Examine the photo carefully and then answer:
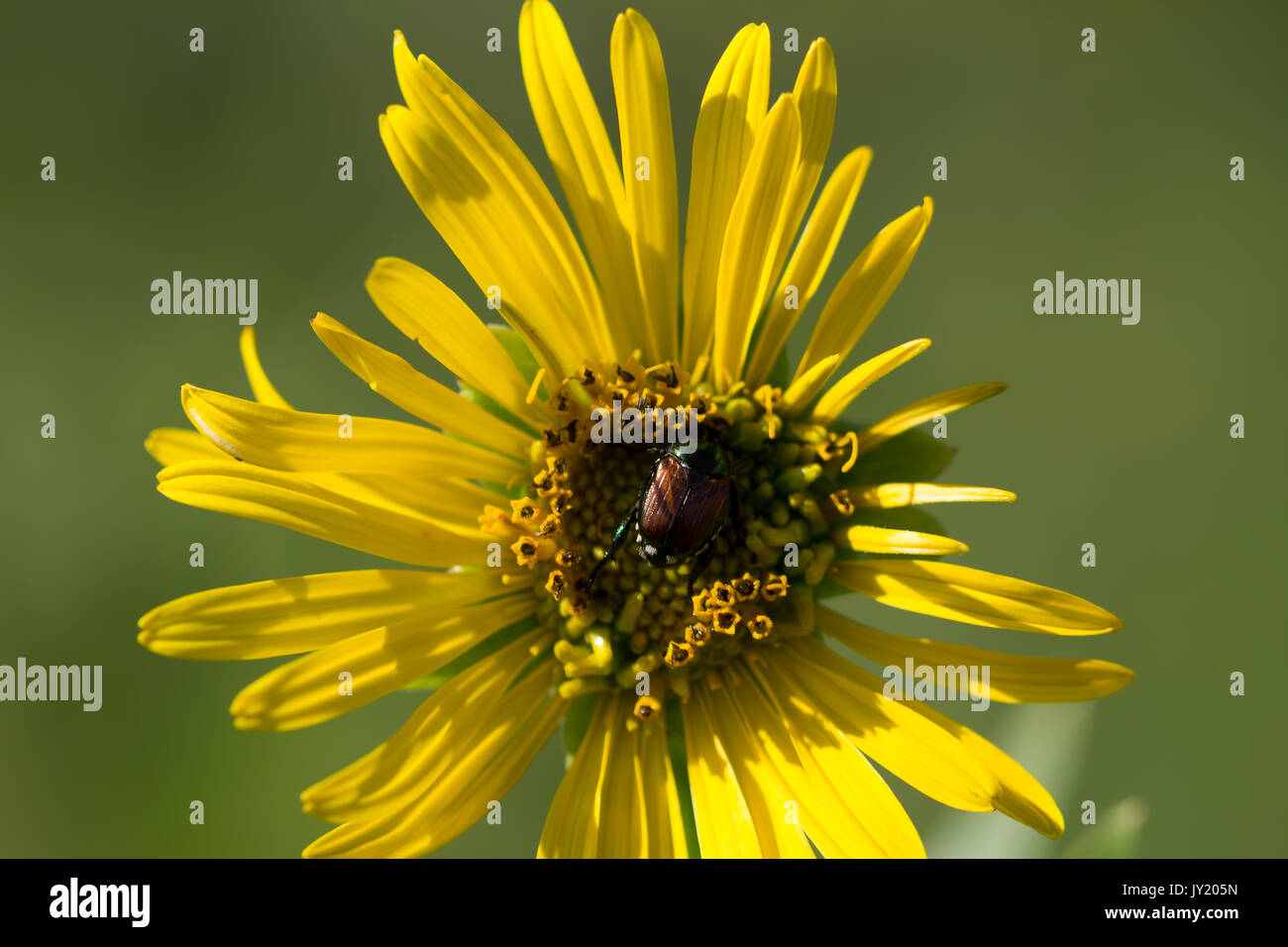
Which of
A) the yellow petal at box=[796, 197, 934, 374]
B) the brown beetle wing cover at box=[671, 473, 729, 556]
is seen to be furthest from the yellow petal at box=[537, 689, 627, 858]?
the yellow petal at box=[796, 197, 934, 374]

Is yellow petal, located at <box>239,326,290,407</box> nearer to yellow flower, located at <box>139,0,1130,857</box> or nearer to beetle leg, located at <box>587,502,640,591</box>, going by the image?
yellow flower, located at <box>139,0,1130,857</box>

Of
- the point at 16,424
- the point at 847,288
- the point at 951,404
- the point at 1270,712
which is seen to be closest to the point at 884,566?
the point at 951,404

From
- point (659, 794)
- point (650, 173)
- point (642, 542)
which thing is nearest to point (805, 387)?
point (642, 542)

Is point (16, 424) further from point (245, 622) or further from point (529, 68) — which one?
point (529, 68)

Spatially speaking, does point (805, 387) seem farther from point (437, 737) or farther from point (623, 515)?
point (437, 737)

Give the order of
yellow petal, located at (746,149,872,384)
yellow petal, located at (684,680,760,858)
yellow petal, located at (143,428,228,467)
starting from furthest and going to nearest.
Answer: yellow petal, located at (143,428,228,467), yellow petal, located at (684,680,760,858), yellow petal, located at (746,149,872,384)

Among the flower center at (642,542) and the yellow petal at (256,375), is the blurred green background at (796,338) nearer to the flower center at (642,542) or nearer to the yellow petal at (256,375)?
the yellow petal at (256,375)
